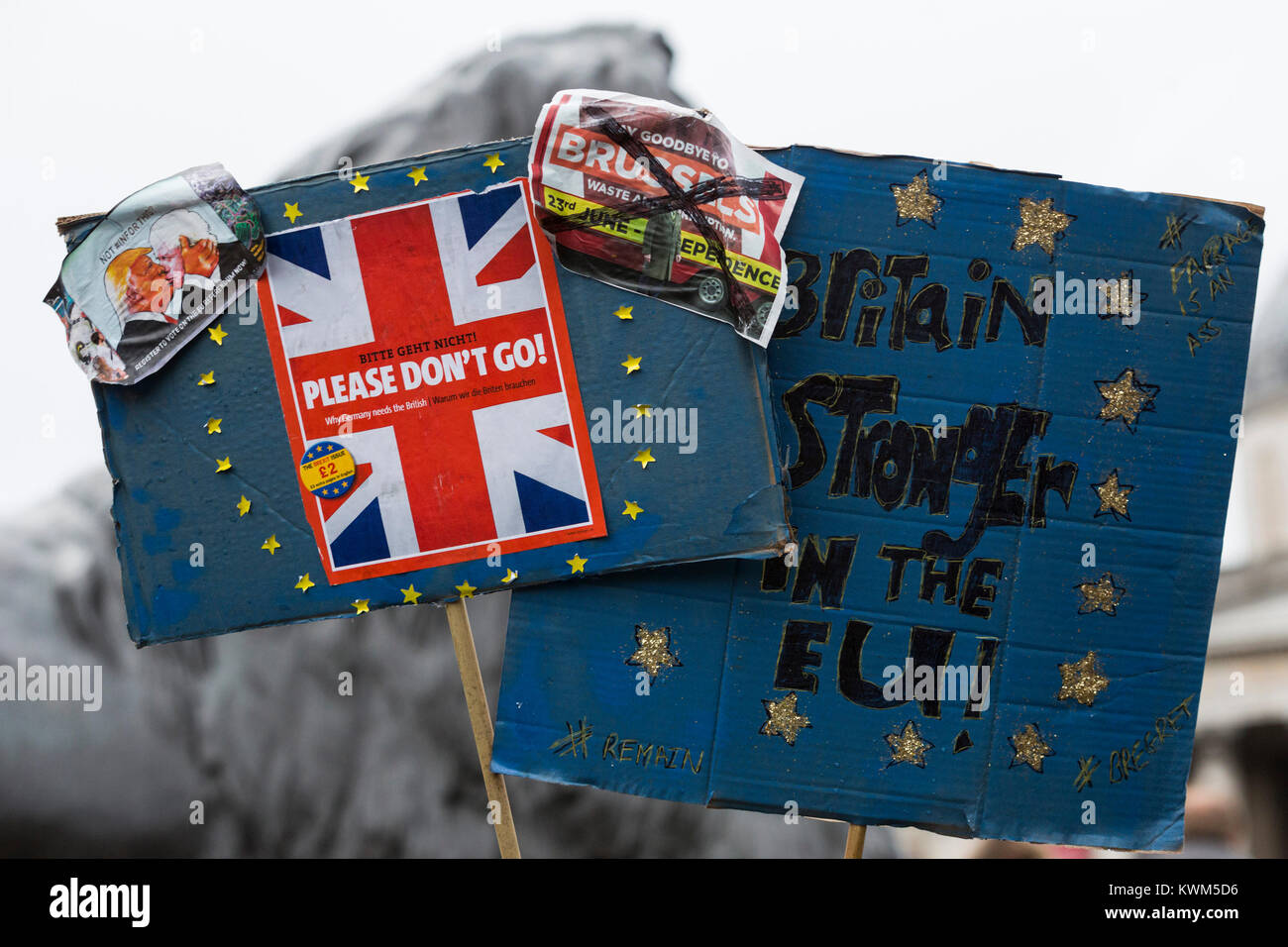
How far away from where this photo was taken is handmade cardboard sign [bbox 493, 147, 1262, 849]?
2.95 m

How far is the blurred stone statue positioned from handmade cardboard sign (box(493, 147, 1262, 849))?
1669 mm

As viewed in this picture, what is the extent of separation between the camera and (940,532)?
2.96 meters

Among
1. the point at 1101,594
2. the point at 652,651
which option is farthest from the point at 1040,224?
the point at 652,651

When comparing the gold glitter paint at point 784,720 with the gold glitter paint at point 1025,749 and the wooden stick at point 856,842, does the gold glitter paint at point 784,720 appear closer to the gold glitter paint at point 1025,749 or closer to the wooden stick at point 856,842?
the wooden stick at point 856,842

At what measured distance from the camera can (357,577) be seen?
2963mm

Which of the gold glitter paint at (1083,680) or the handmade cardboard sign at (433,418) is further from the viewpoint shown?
the gold glitter paint at (1083,680)

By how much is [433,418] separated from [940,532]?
1.63m

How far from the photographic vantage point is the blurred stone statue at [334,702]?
439 centimetres
